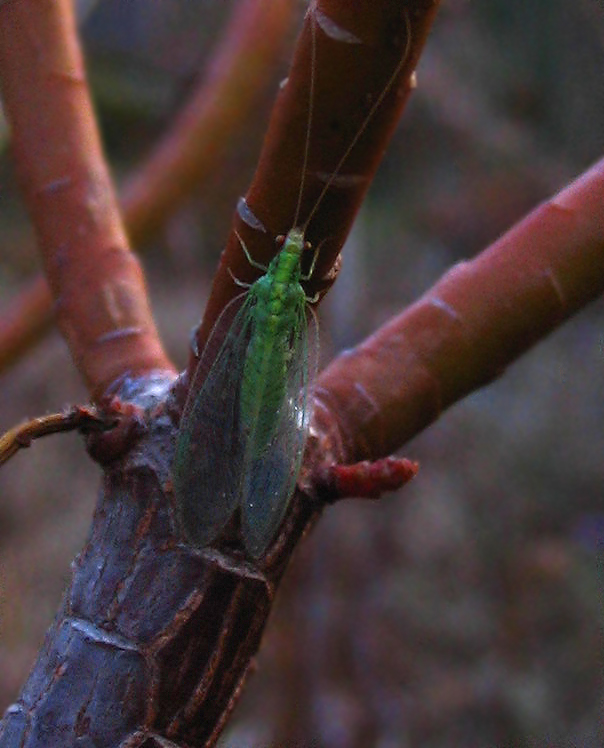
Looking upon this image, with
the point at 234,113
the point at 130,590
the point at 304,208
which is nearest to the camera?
the point at 304,208

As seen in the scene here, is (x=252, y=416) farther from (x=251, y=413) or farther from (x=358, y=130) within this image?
(x=358, y=130)

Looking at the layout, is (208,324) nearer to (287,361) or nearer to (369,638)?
(287,361)

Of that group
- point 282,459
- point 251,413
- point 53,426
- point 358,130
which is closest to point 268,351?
point 251,413

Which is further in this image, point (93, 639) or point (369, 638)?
point (369, 638)

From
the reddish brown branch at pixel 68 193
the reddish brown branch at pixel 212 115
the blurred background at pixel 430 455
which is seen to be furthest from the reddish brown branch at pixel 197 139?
the blurred background at pixel 430 455

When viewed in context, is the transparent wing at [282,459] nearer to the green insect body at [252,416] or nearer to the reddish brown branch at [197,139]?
the green insect body at [252,416]

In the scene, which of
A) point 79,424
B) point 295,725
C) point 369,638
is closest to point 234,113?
point 79,424

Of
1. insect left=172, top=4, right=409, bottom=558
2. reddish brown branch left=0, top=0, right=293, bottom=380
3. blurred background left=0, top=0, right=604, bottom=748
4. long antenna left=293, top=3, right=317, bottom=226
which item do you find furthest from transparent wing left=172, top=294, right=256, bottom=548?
blurred background left=0, top=0, right=604, bottom=748
